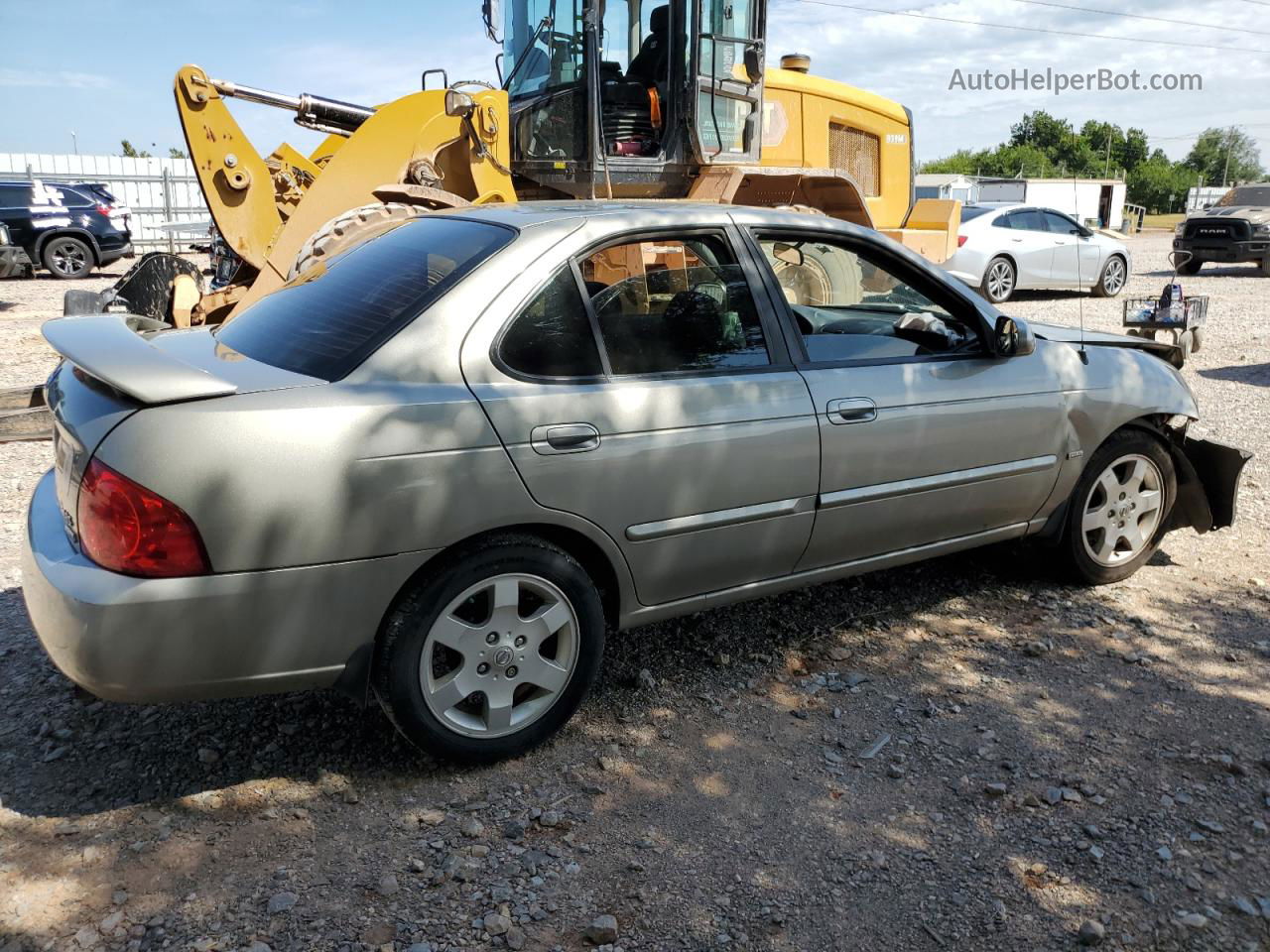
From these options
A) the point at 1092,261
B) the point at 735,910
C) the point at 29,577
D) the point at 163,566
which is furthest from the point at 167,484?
the point at 1092,261

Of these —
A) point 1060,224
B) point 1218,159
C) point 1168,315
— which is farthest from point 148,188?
point 1218,159

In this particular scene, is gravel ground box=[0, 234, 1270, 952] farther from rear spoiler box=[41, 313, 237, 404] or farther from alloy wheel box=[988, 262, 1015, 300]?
alloy wheel box=[988, 262, 1015, 300]

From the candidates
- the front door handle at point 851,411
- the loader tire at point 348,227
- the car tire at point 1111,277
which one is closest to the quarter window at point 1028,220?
the car tire at point 1111,277

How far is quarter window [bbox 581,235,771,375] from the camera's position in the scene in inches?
133

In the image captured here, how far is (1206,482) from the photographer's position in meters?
4.93

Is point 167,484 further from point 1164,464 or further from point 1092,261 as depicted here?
point 1092,261

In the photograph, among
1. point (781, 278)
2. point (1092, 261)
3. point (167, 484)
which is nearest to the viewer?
point (167, 484)

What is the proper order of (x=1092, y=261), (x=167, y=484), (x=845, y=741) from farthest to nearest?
(x=1092, y=261) < (x=845, y=741) < (x=167, y=484)

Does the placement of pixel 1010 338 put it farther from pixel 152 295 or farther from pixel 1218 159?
pixel 1218 159

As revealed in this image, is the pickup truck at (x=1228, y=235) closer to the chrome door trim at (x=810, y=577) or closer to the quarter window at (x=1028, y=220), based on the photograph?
the quarter window at (x=1028, y=220)

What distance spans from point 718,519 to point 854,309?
4.33ft

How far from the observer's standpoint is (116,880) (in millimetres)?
2668

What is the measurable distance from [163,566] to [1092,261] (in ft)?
56.9

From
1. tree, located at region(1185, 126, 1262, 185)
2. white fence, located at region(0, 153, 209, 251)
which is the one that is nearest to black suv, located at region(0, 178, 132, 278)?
white fence, located at region(0, 153, 209, 251)
